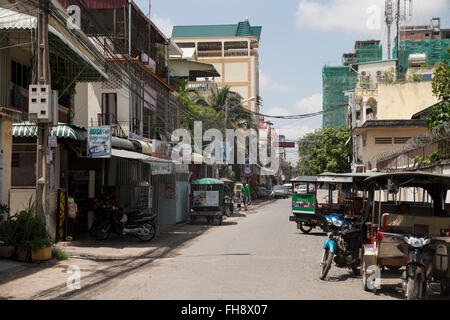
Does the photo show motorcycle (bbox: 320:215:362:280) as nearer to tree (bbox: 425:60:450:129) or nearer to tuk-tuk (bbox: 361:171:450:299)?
tuk-tuk (bbox: 361:171:450:299)

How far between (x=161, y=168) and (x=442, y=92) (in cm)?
1069

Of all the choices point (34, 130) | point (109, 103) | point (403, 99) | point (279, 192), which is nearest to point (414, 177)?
point (34, 130)

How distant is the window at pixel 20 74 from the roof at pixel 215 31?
7628 cm

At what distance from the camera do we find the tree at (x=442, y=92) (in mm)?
17969

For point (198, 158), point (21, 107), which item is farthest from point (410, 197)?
point (21, 107)

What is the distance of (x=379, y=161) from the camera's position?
30422 millimetres

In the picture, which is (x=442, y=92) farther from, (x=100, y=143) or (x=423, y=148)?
(x=100, y=143)

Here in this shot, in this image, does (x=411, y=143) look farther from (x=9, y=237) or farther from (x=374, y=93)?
(x=374, y=93)

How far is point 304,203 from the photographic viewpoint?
70.3 feet

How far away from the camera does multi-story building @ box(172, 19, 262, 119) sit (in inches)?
3524

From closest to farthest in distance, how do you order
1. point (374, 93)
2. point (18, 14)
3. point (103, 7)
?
point (18, 14), point (103, 7), point (374, 93)

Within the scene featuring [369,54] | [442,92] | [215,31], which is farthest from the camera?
[215,31]

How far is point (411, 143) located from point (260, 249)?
914cm

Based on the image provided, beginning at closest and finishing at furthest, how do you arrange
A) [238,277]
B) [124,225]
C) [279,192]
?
1. [238,277]
2. [124,225]
3. [279,192]
